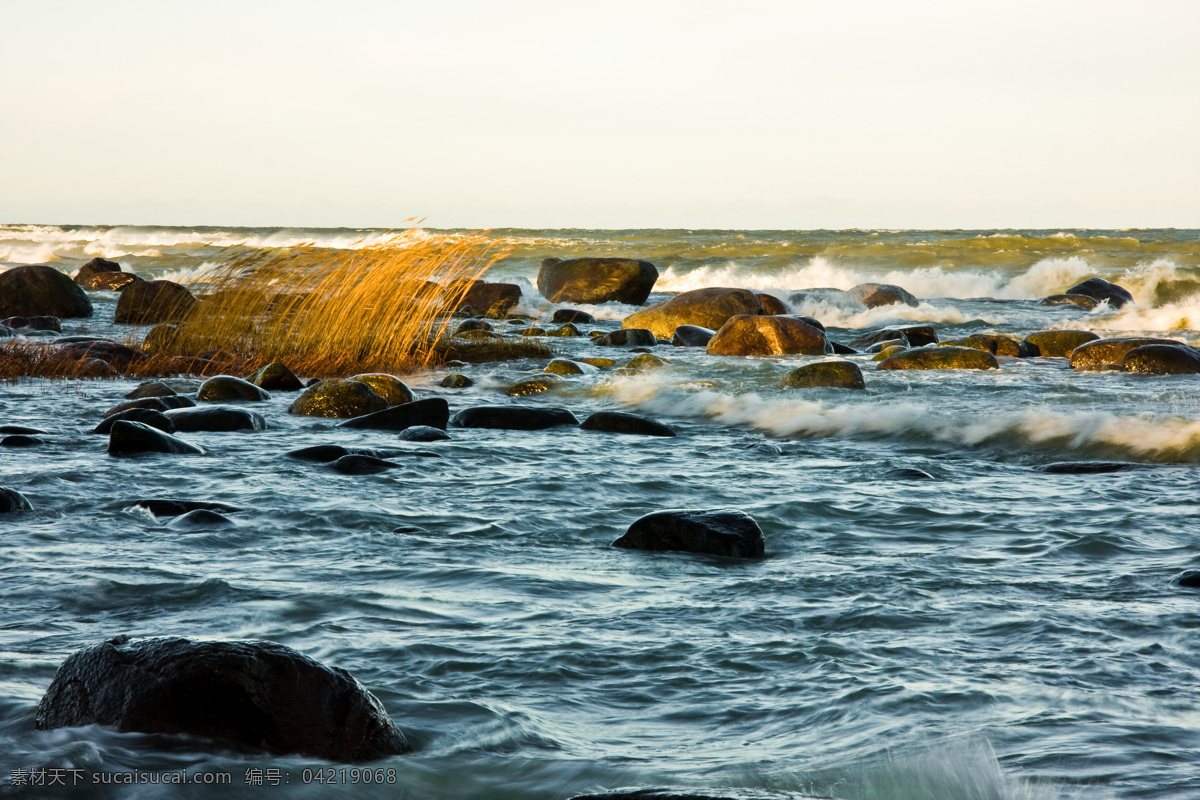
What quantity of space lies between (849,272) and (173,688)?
2639 cm

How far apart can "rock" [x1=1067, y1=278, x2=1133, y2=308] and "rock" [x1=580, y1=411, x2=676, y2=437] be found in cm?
1479

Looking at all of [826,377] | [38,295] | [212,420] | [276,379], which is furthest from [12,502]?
[38,295]

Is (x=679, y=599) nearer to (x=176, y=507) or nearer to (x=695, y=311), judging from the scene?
(x=176, y=507)

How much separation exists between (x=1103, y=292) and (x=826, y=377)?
13.2 metres

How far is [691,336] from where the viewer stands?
13.6m

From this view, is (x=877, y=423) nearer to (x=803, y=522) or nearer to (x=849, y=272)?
(x=803, y=522)

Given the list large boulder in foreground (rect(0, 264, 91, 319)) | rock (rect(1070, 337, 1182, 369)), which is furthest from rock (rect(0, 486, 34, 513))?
large boulder in foreground (rect(0, 264, 91, 319))

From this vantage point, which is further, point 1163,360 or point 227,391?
point 1163,360

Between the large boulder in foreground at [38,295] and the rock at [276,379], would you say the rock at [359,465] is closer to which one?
the rock at [276,379]

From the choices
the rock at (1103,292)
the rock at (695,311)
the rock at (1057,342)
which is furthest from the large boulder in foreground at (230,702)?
the rock at (1103,292)

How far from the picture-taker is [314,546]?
13.0 feet

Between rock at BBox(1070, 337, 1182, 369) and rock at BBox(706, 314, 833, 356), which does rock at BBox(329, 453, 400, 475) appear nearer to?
rock at BBox(706, 314, 833, 356)

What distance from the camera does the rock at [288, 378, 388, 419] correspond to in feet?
25.2

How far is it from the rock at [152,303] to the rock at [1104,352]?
9.42 m
